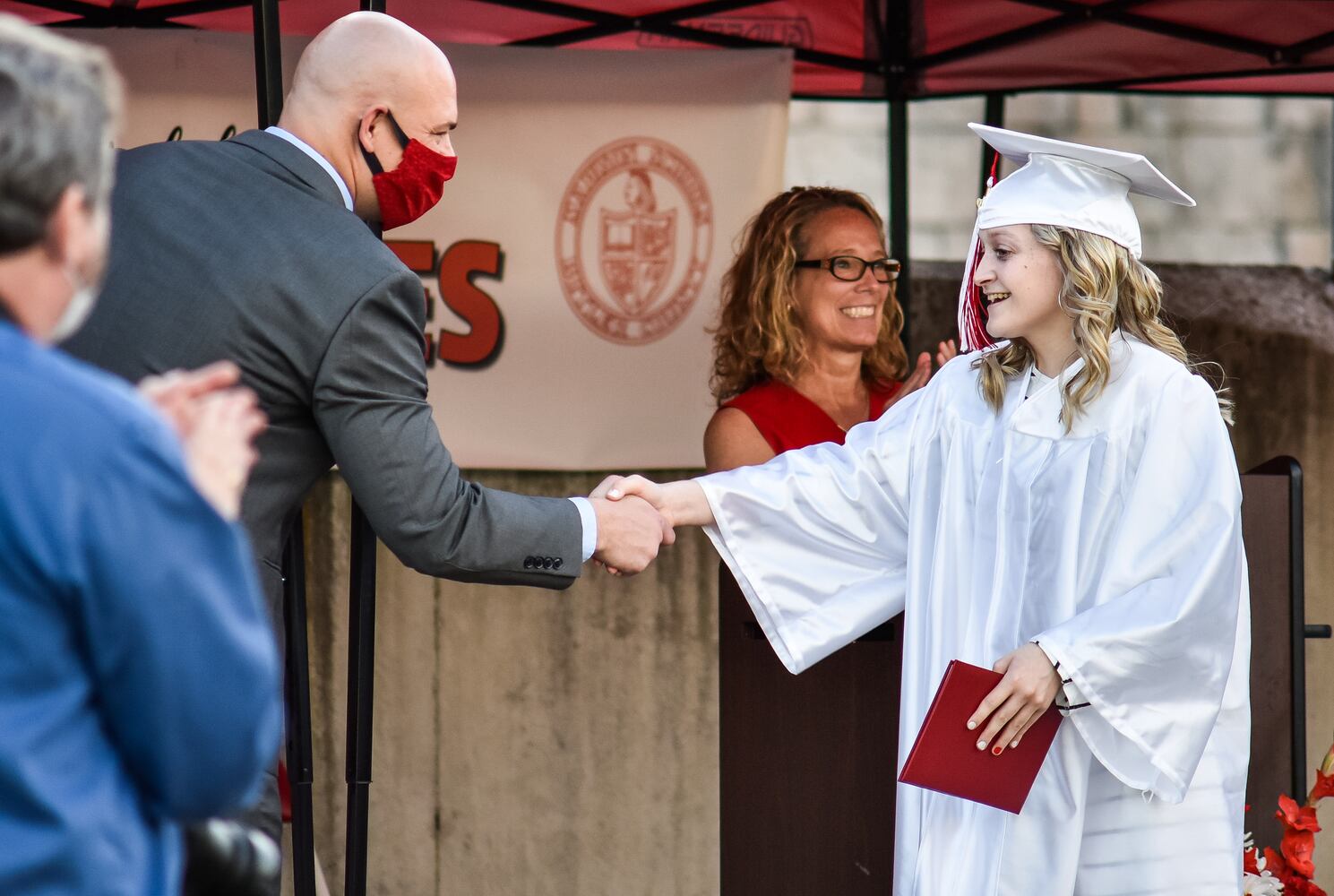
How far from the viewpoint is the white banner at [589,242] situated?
480 cm

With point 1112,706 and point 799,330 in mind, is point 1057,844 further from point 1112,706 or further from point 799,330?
point 799,330

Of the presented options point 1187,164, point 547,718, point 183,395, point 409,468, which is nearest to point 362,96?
point 409,468

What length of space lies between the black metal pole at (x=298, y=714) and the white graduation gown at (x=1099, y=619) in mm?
1181

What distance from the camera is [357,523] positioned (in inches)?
118

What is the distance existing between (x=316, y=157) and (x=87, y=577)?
60.9 inches

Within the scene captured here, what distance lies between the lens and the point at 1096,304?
2.72m

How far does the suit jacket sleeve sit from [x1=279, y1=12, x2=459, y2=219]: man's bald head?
0.28 m

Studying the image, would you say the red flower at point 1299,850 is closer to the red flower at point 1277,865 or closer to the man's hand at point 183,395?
the red flower at point 1277,865

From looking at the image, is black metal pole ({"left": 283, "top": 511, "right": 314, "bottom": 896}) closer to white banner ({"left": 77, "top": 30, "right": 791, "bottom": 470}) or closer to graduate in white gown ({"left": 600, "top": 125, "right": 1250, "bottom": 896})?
graduate in white gown ({"left": 600, "top": 125, "right": 1250, "bottom": 896})

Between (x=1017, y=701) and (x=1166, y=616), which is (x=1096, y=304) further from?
(x=1017, y=701)

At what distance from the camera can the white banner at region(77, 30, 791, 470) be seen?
480 cm

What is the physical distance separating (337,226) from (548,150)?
94.0 inches

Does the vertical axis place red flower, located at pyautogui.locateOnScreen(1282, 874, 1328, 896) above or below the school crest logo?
below

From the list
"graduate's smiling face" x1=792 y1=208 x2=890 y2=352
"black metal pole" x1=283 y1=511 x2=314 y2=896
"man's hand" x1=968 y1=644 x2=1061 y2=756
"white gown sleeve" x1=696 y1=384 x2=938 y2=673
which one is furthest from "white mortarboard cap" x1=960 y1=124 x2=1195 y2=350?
"black metal pole" x1=283 y1=511 x2=314 y2=896
